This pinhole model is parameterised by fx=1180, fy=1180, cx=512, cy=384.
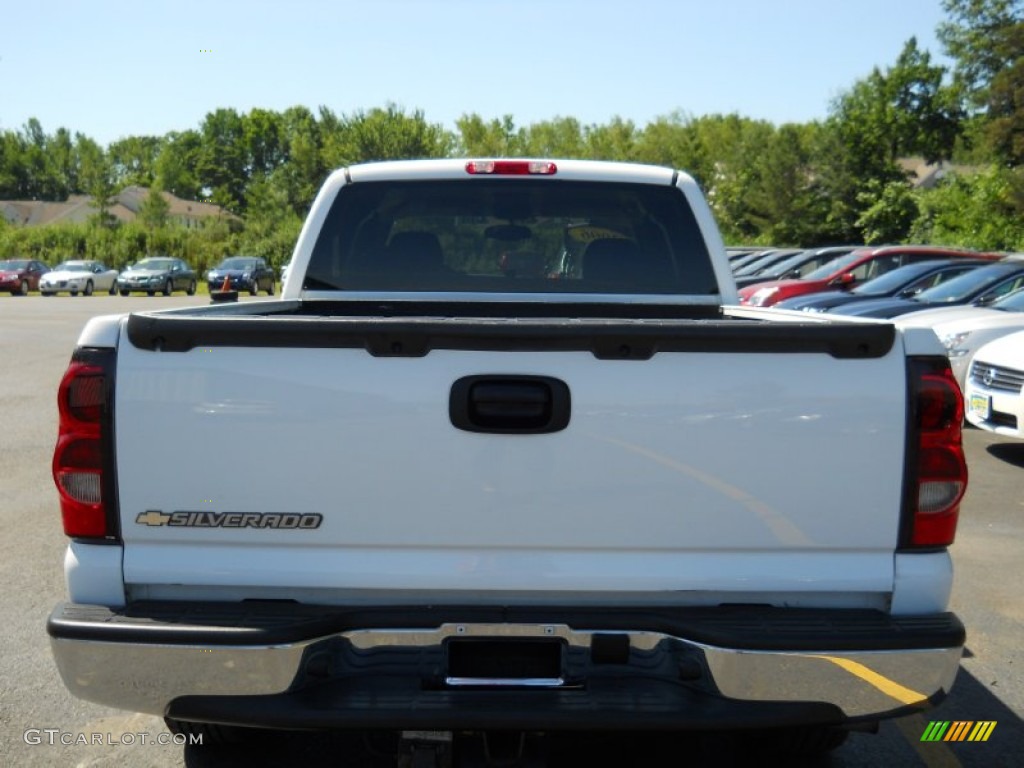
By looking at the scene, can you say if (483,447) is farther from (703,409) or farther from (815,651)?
(815,651)

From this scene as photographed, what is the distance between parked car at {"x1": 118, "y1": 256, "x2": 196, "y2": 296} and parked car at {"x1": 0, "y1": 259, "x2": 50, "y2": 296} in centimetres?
388

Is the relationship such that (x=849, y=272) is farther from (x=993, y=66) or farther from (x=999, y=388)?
(x=993, y=66)

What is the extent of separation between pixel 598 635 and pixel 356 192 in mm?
2857

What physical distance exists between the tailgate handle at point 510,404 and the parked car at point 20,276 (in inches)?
1926

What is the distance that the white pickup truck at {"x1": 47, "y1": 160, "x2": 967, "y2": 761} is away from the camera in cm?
298

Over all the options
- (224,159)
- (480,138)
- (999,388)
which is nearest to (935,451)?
(999,388)

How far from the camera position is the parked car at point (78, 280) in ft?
152

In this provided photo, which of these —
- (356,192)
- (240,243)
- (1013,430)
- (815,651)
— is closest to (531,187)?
(356,192)

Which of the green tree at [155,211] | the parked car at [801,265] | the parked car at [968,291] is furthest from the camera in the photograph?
the green tree at [155,211]

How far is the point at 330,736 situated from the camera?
4.32 metres

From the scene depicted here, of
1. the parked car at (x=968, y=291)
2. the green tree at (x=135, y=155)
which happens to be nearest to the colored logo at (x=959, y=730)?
the parked car at (x=968, y=291)

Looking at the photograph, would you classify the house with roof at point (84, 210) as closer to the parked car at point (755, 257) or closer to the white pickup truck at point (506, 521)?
the parked car at point (755, 257)

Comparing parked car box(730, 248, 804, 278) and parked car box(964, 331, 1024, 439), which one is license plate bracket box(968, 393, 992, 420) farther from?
parked car box(730, 248, 804, 278)

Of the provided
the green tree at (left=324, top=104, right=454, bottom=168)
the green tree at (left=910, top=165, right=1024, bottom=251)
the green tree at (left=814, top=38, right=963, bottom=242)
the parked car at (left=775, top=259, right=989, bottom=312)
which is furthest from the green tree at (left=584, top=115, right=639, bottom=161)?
the parked car at (left=775, top=259, right=989, bottom=312)
